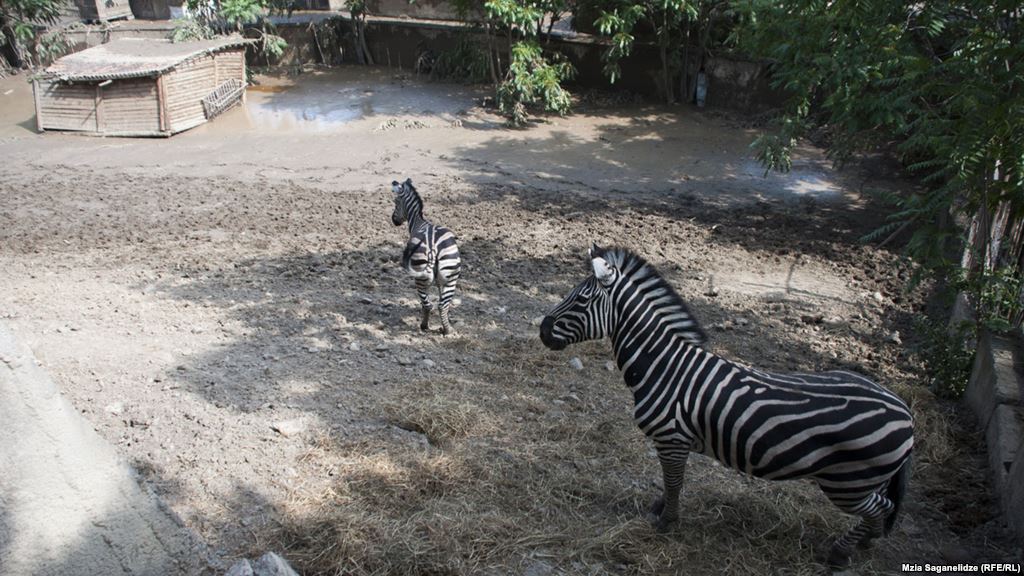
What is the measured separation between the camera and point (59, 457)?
9.87 ft

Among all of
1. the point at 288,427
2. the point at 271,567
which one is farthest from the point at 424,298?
the point at 271,567

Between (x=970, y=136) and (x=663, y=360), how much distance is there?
3.28 metres

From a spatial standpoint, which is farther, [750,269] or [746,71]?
[746,71]

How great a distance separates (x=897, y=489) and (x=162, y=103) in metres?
15.4

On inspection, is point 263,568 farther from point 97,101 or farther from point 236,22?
point 236,22

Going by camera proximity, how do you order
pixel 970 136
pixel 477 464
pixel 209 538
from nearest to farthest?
pixel 209 538, pixel 477 464, pixel 970 136

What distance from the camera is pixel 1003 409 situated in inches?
192

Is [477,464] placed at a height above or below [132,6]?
below

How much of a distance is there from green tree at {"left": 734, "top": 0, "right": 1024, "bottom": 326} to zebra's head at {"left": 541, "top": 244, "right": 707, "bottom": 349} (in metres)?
2.94

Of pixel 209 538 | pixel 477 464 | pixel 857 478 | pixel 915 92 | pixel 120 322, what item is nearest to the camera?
pixel 857 478

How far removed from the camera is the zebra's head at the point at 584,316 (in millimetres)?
4129

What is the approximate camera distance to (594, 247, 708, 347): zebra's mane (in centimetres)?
396

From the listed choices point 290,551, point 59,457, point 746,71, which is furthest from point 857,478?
point 746,71

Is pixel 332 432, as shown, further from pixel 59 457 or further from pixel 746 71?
pixel 746 71
